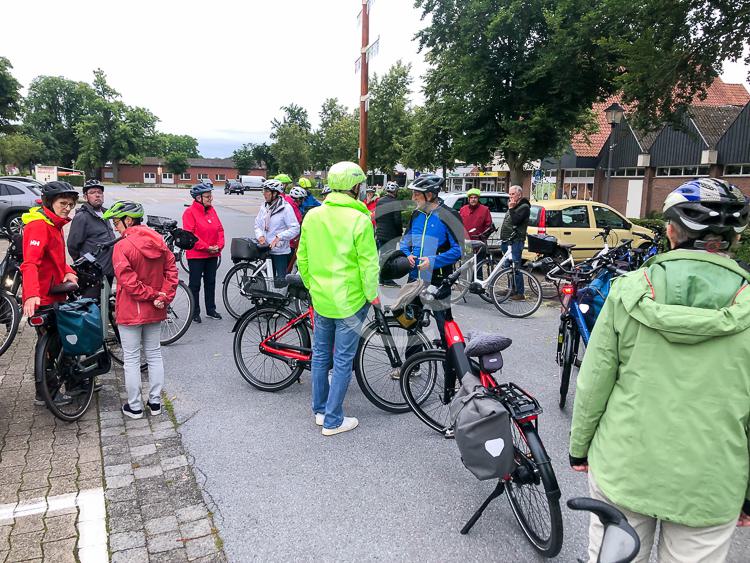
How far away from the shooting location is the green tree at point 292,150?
2036 inches

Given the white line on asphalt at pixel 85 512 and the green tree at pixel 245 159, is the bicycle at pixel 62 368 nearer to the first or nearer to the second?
the white line on asphalt at pixel 85 512

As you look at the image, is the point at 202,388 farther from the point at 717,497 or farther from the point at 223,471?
the point at 717,497

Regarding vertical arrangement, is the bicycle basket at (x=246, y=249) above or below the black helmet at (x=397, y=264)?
below

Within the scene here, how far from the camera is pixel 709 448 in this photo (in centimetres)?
172

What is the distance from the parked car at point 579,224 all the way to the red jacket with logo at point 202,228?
22.0 ft

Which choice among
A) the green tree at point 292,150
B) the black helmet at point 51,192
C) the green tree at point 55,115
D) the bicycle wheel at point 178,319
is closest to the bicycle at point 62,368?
the black helmet at point 51,192

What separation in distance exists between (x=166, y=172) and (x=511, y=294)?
98458 millimetres

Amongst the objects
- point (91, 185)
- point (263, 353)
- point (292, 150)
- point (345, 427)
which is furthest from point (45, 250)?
point (292, 150)

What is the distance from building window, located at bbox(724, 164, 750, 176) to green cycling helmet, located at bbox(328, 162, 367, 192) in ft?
90.7

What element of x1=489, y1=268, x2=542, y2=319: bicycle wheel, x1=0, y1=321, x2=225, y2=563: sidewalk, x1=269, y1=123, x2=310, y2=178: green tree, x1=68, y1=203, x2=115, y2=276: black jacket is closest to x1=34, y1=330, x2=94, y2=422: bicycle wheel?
x1=0, y1=321, x2=225, y2=563: sidewalk

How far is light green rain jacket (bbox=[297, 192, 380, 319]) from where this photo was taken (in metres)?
3.88

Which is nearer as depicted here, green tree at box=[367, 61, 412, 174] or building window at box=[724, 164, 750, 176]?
building window at box=[724, 164, 750, 176]

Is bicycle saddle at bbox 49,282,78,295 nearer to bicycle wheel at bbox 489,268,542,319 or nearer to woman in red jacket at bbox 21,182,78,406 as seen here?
woman in red jacket at bbox 21,182,78,406

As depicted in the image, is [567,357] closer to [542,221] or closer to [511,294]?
[511,294]
